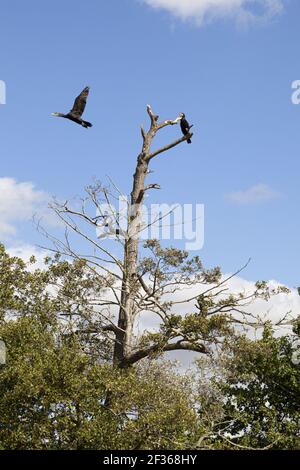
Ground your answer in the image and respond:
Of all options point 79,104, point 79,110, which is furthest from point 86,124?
point 79,104

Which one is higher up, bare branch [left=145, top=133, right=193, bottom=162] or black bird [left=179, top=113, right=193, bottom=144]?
black bird [left=179, top=113, right=193, bottom=144]

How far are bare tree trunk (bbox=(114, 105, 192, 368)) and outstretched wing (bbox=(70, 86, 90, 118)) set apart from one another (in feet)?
13.8

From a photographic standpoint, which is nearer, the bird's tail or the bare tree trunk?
the bird's tail

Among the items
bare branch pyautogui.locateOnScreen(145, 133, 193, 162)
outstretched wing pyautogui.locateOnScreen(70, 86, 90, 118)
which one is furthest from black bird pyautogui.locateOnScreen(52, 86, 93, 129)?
bare branch pyautogui.locateOnScreen(145, 133, 193, 162)

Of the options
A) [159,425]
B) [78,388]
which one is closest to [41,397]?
[78,388]

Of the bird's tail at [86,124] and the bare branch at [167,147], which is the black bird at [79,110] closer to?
the bird's tail at [86,124]

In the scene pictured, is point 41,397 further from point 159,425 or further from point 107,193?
point 107,193

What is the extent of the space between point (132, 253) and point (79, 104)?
209 inches

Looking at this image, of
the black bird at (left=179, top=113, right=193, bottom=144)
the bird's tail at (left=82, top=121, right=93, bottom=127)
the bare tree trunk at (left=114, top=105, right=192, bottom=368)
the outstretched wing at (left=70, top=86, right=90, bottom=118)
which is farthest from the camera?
the black bird at (left=179, top=113, right=193, bottom=144)

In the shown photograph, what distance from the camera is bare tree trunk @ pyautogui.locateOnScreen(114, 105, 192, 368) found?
21.7 m

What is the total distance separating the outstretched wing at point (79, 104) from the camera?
65.9 feet

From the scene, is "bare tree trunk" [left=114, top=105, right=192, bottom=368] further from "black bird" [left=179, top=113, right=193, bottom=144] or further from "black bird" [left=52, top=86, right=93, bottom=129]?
"black bird" [left=52, top=86, right=93, bottom=129]

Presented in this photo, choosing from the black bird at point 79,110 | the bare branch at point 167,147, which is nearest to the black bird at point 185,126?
the bare branch at point 167,147

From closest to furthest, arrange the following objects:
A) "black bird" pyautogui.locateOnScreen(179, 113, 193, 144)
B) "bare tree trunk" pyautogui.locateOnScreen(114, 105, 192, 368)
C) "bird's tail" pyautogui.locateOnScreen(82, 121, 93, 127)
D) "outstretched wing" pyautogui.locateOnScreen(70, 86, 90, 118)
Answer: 1. "bird's tail" pyautogui.locateOnScreen(82, 121, 93, 127)
2. "outstretched wing" pyautogui.locateOnScreen(70, 86, 90, 118)
3. "bare tree trunk" pyautogui.locateOnScreen(114, 105, 192, 368)
4. "black bird" pyautogui.locateOnScreen(179, 113, 193, 144)
